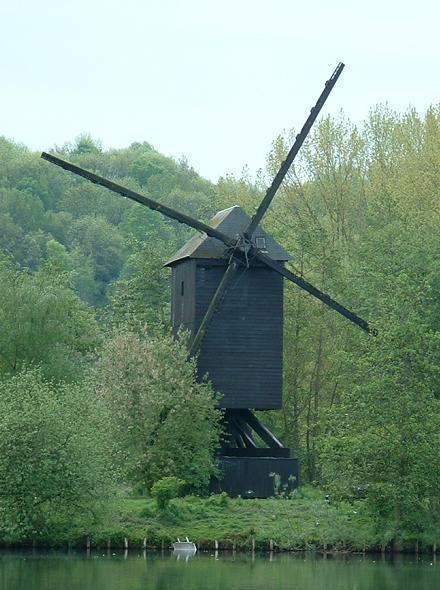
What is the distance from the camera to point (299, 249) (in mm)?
60938

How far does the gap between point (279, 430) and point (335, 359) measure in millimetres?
5184

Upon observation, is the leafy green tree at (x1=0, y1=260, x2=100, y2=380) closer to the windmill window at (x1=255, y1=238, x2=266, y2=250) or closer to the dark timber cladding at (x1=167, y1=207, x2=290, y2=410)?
the dark timber cladding at (x1=167, y1=207, x2=290, y2=410)

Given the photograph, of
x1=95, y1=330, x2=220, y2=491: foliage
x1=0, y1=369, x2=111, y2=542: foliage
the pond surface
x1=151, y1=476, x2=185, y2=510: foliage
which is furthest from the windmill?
x1=0, y1=369, x2=111, y2=542: foliage

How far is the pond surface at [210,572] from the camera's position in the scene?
3547cm

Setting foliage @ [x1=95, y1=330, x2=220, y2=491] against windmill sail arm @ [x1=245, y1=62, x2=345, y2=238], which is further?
windmill sail arm @ [x1=245, y1=62, x2=345, y2=238]

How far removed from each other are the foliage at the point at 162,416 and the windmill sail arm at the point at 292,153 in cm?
479

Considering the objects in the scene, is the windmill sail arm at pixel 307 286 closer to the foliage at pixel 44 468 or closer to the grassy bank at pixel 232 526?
the grassy bank at pixel 232 526

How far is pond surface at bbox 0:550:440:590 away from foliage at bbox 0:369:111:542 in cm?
121

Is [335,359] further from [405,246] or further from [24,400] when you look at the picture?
[24,400]

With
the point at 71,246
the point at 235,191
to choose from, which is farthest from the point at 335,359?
the point at 71,246

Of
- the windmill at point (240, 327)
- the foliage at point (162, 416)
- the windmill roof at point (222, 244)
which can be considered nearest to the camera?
the foliage at point (162, 416)

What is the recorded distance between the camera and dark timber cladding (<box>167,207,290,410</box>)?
2003 inches

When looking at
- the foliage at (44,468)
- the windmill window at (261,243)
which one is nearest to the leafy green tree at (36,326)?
the windmill window at (261,243)

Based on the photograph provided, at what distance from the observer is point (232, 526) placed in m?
45.1
